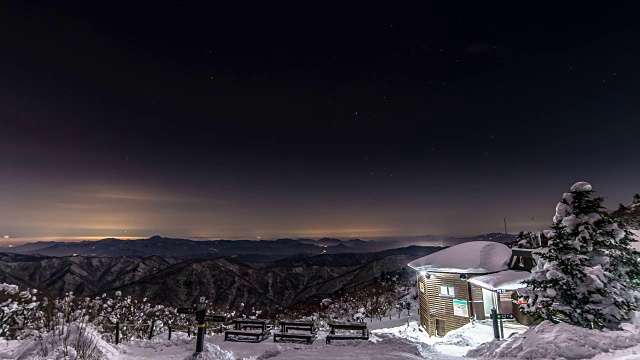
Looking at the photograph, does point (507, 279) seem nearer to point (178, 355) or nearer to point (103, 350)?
point (178, 355)

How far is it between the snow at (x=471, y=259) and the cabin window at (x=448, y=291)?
118cm

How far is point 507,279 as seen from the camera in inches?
810

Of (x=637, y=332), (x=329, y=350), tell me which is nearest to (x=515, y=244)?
(x=637, y=332)

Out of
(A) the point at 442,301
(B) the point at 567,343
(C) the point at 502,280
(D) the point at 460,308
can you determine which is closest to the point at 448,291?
(A) the point at 442,301

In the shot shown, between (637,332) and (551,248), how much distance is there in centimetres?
379

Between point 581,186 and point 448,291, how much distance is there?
1419 cm

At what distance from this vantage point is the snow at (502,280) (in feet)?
66.6

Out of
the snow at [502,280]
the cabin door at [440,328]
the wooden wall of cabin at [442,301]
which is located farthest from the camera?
the cabin door at [440,328]

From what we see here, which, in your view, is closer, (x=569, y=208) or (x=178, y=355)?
(x=178, y=355)

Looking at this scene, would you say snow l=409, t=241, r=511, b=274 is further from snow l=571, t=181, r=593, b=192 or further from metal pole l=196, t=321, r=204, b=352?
metal pole l=196, t=321, r=204, b=352

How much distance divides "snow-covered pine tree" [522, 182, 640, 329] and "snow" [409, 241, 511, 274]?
10.5 meters

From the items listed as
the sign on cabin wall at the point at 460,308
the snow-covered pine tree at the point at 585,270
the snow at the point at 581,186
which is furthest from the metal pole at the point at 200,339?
the sign on cabin wall at the point at 460,308

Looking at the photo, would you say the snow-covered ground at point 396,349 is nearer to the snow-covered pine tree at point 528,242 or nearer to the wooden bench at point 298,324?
the wooden bench at point 298,324

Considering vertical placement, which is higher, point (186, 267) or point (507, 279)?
point (507, 279)
